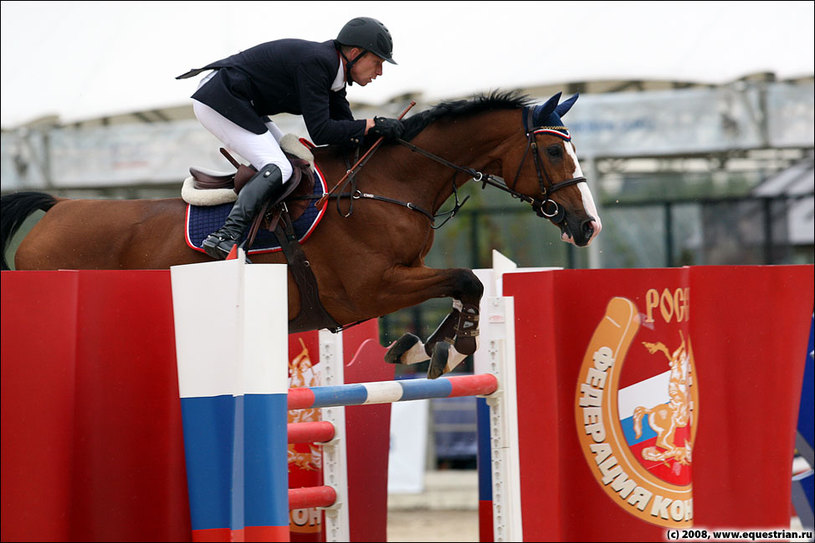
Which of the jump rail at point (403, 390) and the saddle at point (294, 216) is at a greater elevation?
the saddle at point (294, 216)

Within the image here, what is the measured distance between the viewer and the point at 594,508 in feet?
9.25

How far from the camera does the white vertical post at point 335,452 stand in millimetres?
3754

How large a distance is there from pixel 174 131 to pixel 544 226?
345cm

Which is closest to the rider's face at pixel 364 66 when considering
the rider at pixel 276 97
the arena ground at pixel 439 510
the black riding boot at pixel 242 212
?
the rider at pixel 276 97

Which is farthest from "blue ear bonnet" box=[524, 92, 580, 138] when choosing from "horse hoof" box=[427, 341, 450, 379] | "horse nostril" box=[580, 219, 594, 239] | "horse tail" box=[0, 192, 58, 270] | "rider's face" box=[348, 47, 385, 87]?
"horse tail" box=[0, 192, 58, 270]

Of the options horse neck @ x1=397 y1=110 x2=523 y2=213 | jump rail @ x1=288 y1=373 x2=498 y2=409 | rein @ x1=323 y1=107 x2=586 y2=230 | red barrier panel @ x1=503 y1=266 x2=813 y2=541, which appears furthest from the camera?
horse neck @ x1=397 y1=110 x2=523 y2=213

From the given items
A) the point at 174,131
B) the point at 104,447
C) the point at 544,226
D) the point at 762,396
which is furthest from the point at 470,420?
the point at 104,447

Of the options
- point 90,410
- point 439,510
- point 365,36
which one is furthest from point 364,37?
point 439,510

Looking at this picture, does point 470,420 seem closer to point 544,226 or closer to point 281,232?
point 544,226

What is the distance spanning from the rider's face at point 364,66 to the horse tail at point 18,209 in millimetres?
1295

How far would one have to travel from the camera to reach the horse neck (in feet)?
11.2

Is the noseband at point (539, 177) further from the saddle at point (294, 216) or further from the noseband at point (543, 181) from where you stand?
the saddle at point (294, 216)

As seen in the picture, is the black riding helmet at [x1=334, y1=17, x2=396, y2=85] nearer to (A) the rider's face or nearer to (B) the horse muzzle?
(A) the rider's face

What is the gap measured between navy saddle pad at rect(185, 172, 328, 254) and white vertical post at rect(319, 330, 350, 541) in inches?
Result: 24.8
